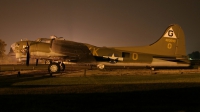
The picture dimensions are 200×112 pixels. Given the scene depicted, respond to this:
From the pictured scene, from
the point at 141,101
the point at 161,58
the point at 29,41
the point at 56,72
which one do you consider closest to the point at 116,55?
the point at 161,58

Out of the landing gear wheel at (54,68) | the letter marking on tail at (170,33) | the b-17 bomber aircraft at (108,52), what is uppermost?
the letter marking on tail at (170,33)

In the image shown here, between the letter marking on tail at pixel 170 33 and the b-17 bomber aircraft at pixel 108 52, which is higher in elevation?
the letter marking on tail at pixel 170 33

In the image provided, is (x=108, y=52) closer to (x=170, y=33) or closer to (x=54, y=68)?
(x=54, y=68)

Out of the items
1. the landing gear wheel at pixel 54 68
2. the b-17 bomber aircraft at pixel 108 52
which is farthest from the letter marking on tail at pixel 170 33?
the landing gear wheel at pixel 54 68

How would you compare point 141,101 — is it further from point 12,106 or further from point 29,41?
point 29,41

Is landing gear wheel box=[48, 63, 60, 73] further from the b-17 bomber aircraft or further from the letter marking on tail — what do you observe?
the letter marking on tail

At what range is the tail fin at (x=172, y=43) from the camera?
84.3ft

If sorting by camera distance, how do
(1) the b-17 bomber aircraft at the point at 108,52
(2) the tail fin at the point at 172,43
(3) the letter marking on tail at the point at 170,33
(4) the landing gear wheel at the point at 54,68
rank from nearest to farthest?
(4) the landing gear wheel at the point at 54,68 → (1) the b-17 bomber aircraft at the point at 108,52 → (2) the tail fin at the point at 172,43 → (3) the letter marking on tail at the point at 170,33

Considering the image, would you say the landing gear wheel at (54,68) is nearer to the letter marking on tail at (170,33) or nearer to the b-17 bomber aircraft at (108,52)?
the b-17 bomber aircraft at (108,52)

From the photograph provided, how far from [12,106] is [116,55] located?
61.0 ft

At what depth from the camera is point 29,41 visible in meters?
25.4

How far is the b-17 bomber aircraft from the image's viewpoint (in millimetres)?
24641

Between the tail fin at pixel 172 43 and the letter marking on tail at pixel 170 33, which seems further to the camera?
the letter marking on tail at pixel 170 33

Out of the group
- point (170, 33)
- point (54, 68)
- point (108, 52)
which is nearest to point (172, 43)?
point (170, 33)
